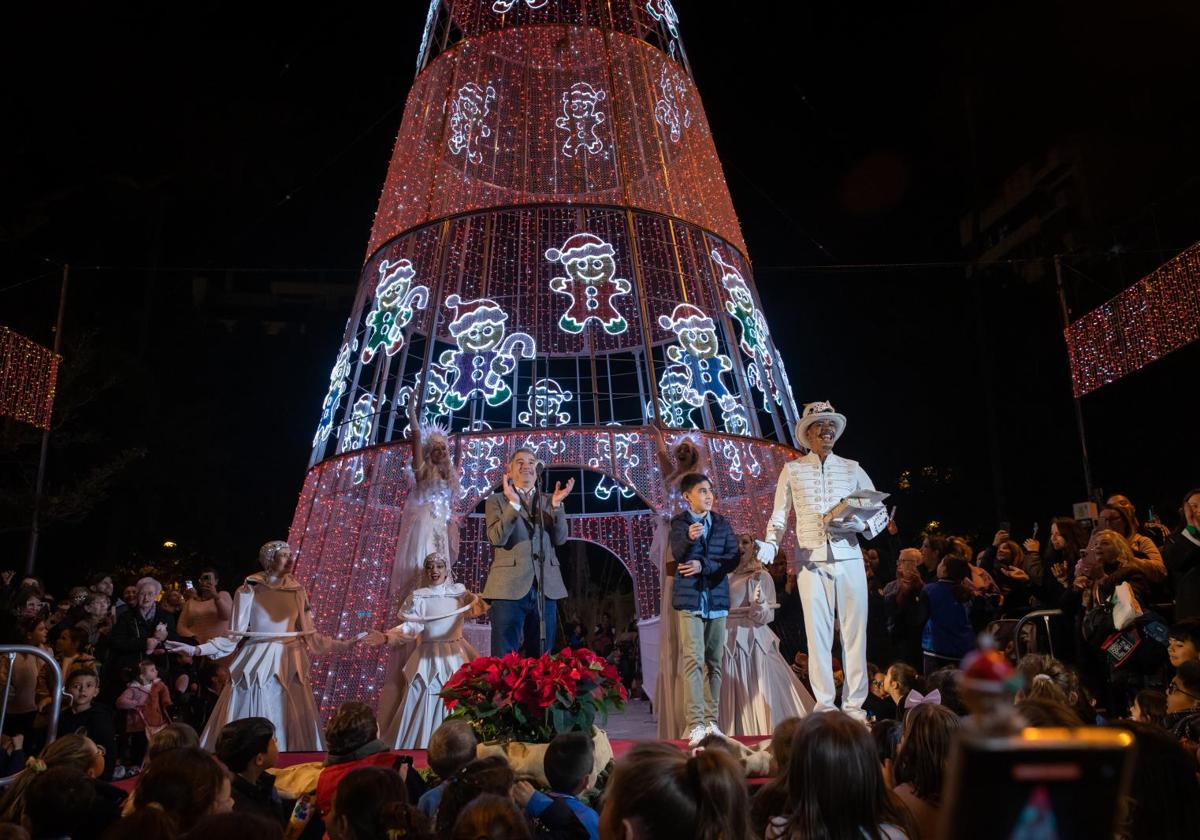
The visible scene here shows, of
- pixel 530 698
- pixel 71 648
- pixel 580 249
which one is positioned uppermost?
pixel 580 249

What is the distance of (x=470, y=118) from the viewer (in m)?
9.03

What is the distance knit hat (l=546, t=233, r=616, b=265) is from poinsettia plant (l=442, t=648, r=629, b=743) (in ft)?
15.3

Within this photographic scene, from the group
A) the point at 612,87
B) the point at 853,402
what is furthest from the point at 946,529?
the point at 612,87

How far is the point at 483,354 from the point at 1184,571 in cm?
546

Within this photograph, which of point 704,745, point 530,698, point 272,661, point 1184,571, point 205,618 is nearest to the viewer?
point 704,745

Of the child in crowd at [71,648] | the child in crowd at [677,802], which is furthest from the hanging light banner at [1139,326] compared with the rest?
the child in crowd at [71,648]

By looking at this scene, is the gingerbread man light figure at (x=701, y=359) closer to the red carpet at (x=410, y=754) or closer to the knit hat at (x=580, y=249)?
the knit hat at (x=580, y=249)

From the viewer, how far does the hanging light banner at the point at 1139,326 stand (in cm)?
830

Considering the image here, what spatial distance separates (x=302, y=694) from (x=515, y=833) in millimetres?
4818

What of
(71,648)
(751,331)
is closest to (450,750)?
(71,648)

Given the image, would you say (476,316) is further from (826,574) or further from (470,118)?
(826,574)

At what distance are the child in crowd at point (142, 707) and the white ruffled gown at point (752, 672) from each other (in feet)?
13.7

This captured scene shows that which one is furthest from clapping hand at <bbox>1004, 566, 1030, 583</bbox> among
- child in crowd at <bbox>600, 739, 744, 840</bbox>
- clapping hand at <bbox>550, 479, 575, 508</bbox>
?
child in crowd at <bbox>600, 739, 744, 840</bbox>

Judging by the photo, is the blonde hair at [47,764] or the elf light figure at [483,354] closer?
the blonde hair at [47,764]
